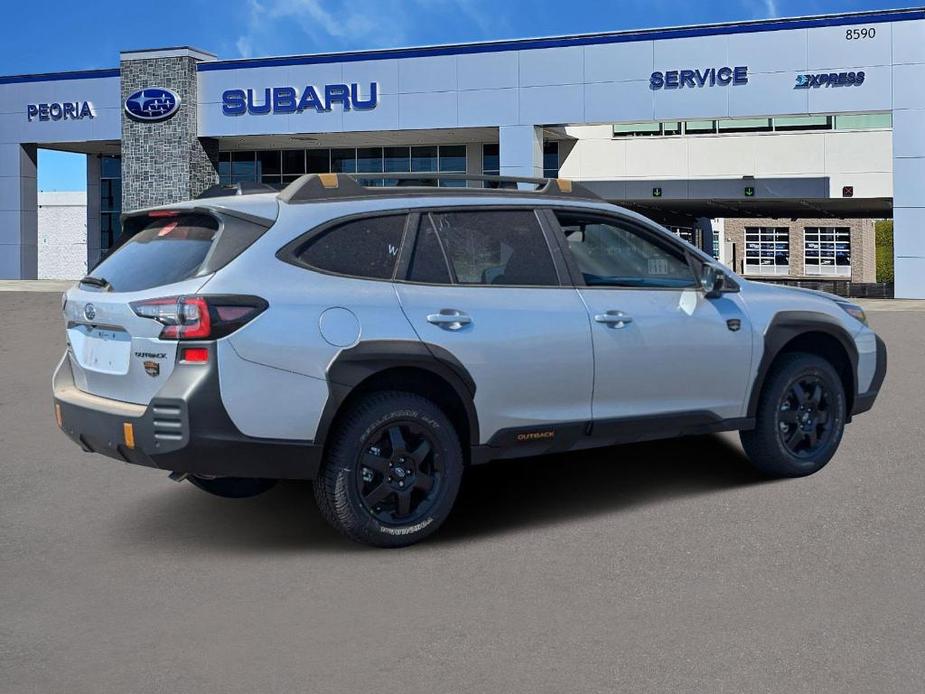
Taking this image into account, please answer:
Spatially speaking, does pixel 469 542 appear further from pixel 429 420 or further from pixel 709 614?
pixel 709 614

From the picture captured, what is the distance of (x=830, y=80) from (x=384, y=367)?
1127 inches

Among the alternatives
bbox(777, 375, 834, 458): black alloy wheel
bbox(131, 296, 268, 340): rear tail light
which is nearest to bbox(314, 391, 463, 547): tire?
bbox(131, 296, 268, 340): rear tail light

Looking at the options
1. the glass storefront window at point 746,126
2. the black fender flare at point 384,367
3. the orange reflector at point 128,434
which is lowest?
the orange reflector at point 128,434

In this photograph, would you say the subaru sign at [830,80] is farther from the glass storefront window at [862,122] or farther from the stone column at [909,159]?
the glass storefront window at [862,122]

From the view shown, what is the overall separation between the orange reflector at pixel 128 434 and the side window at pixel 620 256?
257 centimetres

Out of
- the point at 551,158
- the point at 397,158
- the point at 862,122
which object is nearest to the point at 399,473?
the point at 397,158

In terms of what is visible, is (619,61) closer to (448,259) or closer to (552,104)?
(552,104)

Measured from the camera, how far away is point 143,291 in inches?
207

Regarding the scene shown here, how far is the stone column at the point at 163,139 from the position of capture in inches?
1468

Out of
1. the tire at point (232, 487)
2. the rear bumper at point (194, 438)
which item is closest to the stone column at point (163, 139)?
the tire at point (232, 487)

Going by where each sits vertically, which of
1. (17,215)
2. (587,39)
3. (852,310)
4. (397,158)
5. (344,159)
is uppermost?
(587,39)

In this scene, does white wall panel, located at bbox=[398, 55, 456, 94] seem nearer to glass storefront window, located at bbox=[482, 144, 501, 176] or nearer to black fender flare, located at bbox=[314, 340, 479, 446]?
glass storefront window, located at bbox=[482, 144, 501, 176]

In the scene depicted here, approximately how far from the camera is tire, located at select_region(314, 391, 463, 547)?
531 centimetres

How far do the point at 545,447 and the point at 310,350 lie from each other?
4.97 feet
